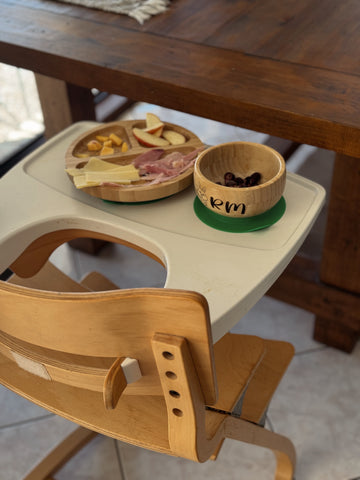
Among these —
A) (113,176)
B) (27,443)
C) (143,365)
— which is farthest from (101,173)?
(27,443)

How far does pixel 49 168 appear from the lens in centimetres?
104

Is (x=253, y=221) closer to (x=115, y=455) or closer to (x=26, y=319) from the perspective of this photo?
(x=26, y=319)

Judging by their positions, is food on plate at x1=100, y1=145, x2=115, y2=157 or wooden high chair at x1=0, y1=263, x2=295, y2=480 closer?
wooden high chair at x1=0, y1=263, x2=295, y2=480

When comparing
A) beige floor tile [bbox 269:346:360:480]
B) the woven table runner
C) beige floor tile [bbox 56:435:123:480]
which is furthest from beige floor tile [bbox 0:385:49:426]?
the woven table runner

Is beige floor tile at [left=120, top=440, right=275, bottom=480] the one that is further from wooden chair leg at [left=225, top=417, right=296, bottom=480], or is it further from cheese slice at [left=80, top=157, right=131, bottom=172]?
cheese slice at [left=80, top=157, right=131, bottom=172]

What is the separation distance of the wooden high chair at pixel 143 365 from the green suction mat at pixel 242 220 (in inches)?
8.6

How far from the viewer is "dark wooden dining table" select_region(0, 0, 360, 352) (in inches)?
40.8

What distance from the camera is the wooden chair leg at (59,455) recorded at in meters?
1.26

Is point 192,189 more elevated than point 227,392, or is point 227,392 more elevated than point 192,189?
point 192,189

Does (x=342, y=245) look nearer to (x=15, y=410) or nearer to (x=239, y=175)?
(x=239, y=175)

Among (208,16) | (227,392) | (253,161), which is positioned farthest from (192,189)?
(208,16)

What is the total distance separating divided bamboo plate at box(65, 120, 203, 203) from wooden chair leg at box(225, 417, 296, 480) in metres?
0.38

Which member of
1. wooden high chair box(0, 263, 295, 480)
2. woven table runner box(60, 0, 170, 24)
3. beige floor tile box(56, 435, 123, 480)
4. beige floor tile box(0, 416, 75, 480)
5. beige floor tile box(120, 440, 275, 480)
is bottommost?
beige floor tile box(120, 440, 275, 480)

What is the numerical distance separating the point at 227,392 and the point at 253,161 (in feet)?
1.25
